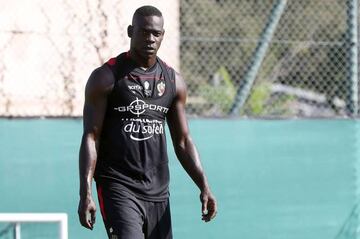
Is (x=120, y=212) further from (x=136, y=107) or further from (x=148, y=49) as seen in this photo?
(x=148, y=49)

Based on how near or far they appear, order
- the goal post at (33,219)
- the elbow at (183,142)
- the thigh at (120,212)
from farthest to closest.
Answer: the goal post at (33,219), the elbow at (183,142), the thigh at (120,212)

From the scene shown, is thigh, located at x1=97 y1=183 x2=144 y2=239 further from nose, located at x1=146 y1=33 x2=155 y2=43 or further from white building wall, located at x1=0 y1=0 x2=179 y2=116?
white building wall, located at x1=0 y1=0 x2=179 y2=116

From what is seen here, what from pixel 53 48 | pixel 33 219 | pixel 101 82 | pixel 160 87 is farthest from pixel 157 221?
pixel 53 48

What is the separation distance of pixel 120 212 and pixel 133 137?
18.3 inches

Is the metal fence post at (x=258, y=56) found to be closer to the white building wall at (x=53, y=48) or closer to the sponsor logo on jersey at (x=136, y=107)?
the white building wall at (x=53, y=48)

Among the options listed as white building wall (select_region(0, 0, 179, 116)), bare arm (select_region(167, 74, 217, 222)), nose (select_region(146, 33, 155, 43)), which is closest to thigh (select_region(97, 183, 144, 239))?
bare arm (select_region(167, 74, 217, 222))

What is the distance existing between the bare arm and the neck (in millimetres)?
242

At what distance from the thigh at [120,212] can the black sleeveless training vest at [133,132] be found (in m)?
0.06

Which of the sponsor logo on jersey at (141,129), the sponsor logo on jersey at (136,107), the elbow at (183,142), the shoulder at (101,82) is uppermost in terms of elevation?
the shoulder at (101,82)

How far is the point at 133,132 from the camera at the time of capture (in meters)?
5.81

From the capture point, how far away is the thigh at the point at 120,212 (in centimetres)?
561

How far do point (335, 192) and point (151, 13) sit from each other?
3.09 metres

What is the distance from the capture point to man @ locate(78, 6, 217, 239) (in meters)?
5.70

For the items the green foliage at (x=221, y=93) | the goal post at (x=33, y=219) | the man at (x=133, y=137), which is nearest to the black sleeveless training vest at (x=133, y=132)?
the man at (x=133, y=137)
